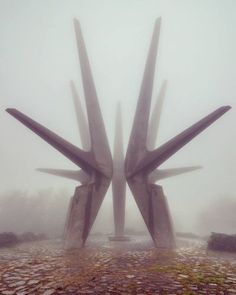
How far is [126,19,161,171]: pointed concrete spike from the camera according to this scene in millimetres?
10977

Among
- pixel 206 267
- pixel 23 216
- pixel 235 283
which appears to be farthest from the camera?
pixel 23 216

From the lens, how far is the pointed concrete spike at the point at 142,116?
11.0 m

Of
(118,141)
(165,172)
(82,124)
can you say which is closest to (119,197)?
(165,172)

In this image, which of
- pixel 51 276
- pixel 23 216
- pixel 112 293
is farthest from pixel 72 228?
pixel 23 216

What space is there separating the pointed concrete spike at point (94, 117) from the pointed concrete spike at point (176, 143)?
158 cm

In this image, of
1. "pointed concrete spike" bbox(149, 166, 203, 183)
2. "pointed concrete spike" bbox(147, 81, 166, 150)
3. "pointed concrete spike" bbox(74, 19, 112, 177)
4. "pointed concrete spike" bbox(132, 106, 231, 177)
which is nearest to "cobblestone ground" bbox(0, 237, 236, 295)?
"pointed concrete spike" bbox(132, 106, 231, 177)

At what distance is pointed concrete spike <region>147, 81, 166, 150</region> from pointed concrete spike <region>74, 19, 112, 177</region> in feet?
20.2

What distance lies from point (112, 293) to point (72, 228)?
631 centimetres

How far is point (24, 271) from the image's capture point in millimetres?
5035

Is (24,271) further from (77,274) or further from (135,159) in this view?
(135,159)

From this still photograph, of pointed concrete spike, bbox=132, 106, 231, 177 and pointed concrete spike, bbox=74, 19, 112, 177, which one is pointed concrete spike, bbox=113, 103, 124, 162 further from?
pointed concrete spike, bbox=132, 106, 231, 177

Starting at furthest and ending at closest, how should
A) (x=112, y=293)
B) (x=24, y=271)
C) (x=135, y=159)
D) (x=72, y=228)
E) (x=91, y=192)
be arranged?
(x=135, y=159) < (x=91, y=192) < (x=72, y=228) < (x=24, y=271) < (x=112, y=293)

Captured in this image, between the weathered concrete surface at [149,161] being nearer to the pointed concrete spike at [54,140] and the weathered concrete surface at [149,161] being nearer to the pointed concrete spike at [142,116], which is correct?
the pointed concrete spike at [142,116]

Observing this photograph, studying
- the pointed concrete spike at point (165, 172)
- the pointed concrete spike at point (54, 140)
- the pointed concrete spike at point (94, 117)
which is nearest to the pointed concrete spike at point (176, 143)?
the pointed concrete spike at point (94, 117)
